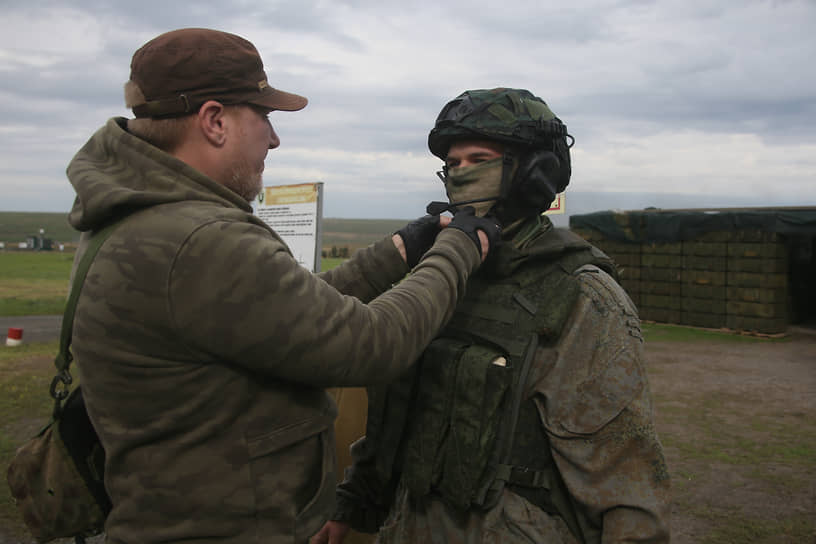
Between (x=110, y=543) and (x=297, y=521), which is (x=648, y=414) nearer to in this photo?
(x=297, y=521)

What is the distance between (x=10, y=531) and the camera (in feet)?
15.3

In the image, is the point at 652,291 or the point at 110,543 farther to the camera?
the point at 652,291

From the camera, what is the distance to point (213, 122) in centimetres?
187

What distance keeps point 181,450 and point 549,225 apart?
1.58m

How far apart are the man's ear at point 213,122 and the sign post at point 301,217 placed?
471 centimetres

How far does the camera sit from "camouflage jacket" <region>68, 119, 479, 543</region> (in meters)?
1.56

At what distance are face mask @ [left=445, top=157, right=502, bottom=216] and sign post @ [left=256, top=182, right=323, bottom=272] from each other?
170 inches

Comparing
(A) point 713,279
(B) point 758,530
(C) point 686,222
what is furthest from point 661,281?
(B) point 758,530

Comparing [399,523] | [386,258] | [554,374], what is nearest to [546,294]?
[554,374]

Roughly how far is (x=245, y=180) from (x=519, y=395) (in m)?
1.13

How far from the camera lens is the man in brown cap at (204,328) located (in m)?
1.56

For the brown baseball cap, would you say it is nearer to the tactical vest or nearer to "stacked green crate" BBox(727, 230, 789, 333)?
the tactical vest

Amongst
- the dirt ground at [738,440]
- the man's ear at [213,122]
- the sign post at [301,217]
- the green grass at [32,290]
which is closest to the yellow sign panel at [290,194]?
the sign post at [301,217]

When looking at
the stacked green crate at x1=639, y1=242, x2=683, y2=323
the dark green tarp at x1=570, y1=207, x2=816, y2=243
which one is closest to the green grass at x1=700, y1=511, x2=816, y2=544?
the dark green tarp at x1=570, y1=207, x2=816, y2=243
